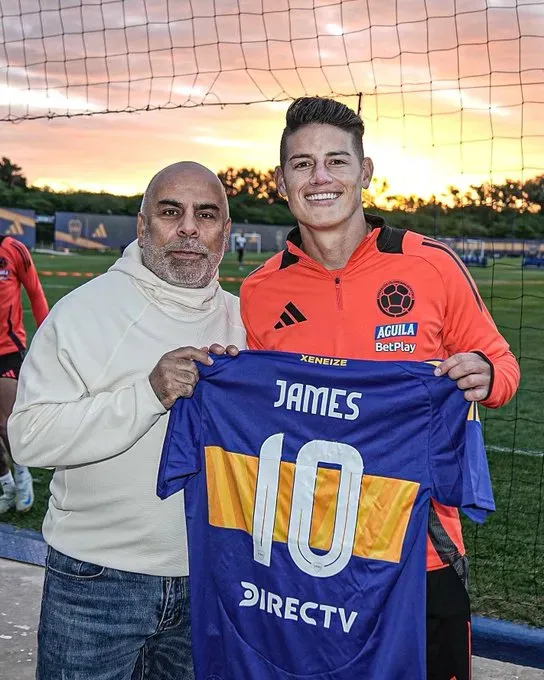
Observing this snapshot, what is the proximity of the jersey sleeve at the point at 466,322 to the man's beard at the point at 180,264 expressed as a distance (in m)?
0.68

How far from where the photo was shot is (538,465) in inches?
286

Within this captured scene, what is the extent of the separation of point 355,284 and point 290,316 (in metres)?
0.22

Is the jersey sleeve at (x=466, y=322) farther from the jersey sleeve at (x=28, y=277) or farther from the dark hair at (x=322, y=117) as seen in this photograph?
the jersey sleeve at (x=28, y=277)

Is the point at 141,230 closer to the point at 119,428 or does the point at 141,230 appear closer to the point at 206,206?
the point at 206,206

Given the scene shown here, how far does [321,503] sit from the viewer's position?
2.42 metres

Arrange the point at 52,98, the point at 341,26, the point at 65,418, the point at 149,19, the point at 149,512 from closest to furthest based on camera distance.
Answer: the point at 65,418 < the point at 149,512 < the point at 341,26 < the point at 149,19 < the point at 52,98

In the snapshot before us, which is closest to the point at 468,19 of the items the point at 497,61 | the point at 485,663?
the point at 497,61

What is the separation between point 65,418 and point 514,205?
5251 millimetres

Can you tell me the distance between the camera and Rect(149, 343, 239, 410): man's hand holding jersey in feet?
7.48

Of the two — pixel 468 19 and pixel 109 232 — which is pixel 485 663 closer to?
pixel 468 19

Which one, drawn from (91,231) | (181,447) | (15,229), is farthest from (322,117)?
(91,231)

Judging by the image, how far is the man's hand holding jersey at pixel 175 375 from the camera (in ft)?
7.48

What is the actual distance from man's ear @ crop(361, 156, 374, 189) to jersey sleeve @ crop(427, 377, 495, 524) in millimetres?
751

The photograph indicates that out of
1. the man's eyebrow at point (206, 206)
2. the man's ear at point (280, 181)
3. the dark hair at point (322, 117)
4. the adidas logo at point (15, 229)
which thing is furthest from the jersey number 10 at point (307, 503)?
the adidas logo at point (15, 229)
